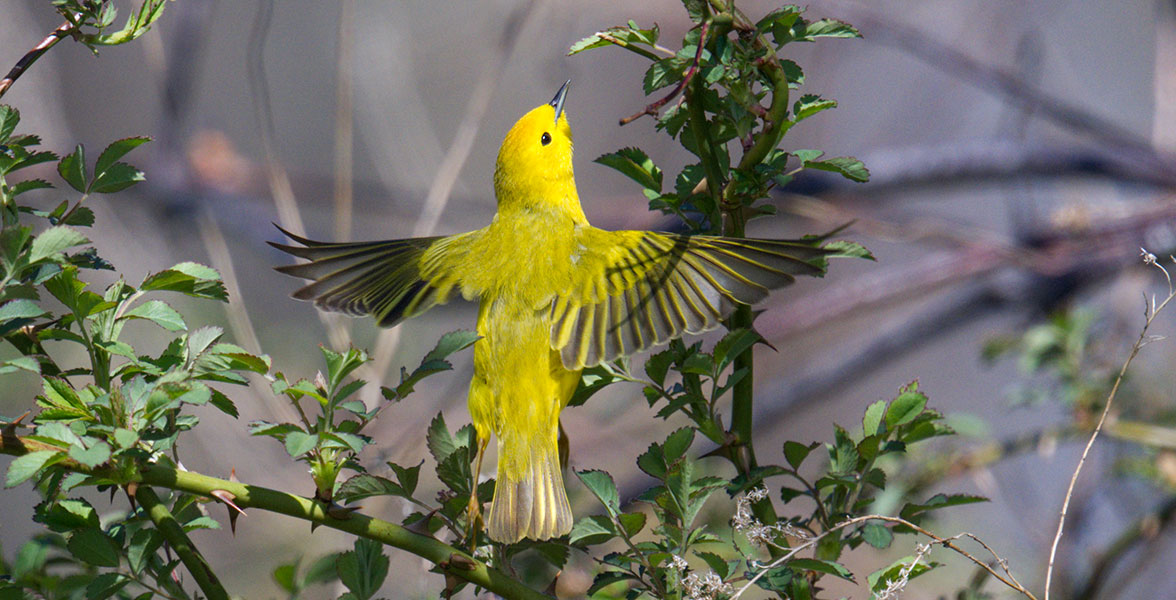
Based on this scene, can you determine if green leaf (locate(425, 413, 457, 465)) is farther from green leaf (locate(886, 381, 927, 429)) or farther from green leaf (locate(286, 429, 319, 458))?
green leaf (locate(886, 381, 927, 429))

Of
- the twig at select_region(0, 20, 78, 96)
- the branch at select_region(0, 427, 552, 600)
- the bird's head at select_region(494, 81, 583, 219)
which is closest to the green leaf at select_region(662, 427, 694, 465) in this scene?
the branch at select_region(0, 427, 552, 600)

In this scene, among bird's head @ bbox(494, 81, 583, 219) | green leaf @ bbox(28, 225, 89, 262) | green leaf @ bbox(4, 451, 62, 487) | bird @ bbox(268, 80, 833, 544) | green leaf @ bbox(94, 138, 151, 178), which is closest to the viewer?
green leaf @ bbox(4, 451, 62, 487)

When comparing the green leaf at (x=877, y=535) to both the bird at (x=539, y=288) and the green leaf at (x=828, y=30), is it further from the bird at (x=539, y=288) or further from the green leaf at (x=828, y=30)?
the green leaf at (x=828, y=30)

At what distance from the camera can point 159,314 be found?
957mm

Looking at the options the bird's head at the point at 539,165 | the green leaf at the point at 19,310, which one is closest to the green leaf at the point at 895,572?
the green leaf at the point at 19,310

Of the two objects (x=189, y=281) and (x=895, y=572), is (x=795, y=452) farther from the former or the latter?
Answer: (x=189, y=281)

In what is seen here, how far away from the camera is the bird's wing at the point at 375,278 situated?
5.56 ft

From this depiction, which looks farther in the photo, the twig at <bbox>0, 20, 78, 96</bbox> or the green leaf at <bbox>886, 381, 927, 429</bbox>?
the green leaf at <bbox>886, 381, 927, 429</bbox>

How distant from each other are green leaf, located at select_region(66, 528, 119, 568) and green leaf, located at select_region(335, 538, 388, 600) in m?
0.23

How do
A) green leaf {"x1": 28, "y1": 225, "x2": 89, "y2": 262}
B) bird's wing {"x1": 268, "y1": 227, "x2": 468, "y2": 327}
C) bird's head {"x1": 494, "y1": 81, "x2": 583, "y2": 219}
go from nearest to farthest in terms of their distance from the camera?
green leaf {"x1": 28, "y1": 225, "x2": 89, "y2": 262} → bird's wing {"x1": 268, "y1": 227, "x2": 468, "y2": 327} → bird's head {"x1": 494, "y1": 81, "x2": 583, "y2": 219}

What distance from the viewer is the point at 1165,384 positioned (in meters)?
2.51

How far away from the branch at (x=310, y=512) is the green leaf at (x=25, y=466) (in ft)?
0.16

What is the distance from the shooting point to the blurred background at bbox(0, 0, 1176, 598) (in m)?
2.31

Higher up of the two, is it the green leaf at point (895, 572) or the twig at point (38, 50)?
the twig at point (38, 50)
